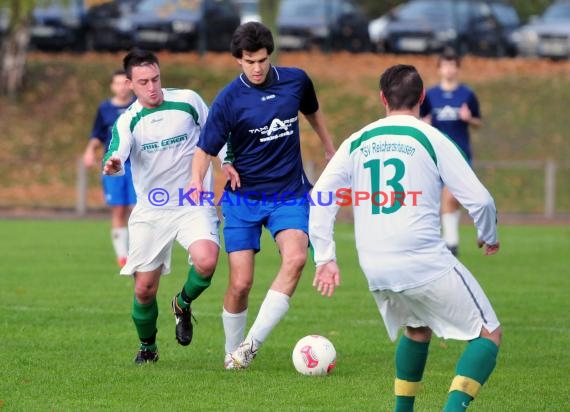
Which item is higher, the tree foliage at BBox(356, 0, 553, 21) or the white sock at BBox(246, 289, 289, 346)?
the white sock at BBox(246, 289, 289, 346)

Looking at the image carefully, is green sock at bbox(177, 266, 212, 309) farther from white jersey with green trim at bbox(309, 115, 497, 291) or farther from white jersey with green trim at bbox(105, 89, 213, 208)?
white jersey with green trim at bbox(309, 115, 497, 291)

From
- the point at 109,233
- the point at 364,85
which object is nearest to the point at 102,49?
the point at 364,85

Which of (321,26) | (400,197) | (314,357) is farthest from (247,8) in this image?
(400,197)

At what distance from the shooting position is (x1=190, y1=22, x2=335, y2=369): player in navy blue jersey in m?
8.16

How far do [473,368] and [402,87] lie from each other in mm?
1450

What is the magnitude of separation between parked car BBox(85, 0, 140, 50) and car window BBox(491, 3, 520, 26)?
10550 millimetres

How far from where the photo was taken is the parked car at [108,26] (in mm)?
34188

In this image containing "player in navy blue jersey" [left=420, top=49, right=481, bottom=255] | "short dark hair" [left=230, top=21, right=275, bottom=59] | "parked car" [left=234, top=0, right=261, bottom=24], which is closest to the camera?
"short dark hair" [left=230, top=21, right=275, bottom=59]

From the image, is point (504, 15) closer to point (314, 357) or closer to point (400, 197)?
point (314, 357)

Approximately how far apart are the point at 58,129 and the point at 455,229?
676 inches

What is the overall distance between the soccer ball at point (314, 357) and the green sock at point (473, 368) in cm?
206

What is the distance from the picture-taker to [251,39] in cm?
793

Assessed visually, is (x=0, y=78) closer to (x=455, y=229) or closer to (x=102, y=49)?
(x=102, y=49)

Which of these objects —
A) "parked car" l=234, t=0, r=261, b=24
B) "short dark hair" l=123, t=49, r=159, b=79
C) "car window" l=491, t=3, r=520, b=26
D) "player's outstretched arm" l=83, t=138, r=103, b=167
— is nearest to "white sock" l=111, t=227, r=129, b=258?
"player's outstretched arm" l=83, t=138, r=103, b=167
